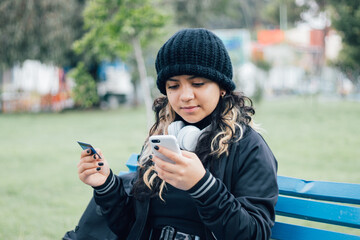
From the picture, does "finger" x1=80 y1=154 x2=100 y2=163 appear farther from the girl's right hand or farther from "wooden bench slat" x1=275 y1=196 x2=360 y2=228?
"wooden bench slat" x1=275 y1=196 x2=360 y2=228

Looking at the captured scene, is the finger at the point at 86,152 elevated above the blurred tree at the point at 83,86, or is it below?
below

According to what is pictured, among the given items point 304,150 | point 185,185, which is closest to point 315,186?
point 185,185

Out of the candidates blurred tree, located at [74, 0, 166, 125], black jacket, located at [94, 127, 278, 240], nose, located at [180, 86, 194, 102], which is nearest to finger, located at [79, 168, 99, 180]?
black jacket, located at [94, 127, 278, 240]

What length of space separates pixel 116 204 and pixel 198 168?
0.71m

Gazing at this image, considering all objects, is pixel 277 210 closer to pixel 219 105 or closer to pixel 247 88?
pixel 219 105

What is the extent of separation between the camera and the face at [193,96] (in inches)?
67.1

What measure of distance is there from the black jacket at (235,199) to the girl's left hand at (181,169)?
31mm

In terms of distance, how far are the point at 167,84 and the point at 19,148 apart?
8266 millimetres

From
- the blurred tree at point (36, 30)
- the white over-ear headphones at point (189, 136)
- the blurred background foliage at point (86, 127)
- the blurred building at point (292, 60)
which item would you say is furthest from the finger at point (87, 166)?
the blurred building at point (292, 60)

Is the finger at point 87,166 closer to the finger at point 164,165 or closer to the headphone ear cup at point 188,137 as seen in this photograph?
the headphone ear cup at point 188,137

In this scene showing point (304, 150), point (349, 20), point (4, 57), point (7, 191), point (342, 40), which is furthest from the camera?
point (4, 57)

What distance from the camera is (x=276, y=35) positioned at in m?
38.1

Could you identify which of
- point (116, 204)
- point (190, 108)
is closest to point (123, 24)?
point (116, 204)

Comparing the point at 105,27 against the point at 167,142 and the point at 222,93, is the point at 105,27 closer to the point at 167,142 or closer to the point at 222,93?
the point at 222,93
